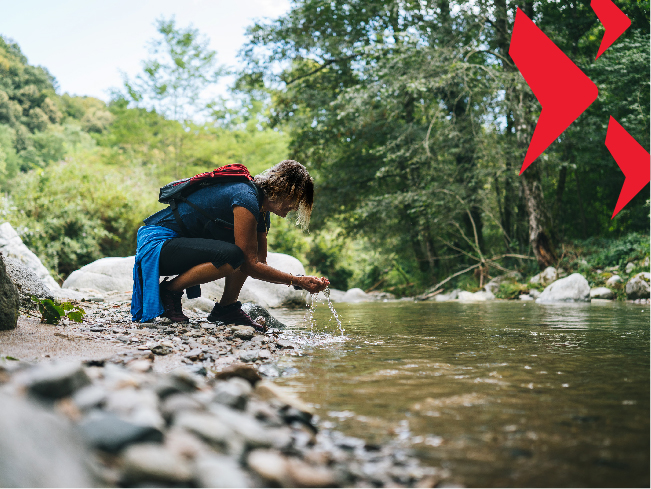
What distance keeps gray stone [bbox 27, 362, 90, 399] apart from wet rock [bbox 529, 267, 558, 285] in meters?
10.6

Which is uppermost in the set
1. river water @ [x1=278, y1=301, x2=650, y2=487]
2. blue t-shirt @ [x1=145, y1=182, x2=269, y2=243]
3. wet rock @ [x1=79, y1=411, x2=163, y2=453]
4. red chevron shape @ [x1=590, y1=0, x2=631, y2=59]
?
red chevron shape @ [x1=590, y1=0, x2=631, y2=59]

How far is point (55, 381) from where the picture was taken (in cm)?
134

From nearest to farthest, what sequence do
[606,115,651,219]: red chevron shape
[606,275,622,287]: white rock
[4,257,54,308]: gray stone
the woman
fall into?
the woman
[4,257,54,308]: gray stone
[606,275,622,287]: white rock
[606,115,651,219]: red chevron shape

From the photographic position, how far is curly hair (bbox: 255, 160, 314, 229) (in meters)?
3.76

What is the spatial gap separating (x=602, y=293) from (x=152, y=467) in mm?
9473


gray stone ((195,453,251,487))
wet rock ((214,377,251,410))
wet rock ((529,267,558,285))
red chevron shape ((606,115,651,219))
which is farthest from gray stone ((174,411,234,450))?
red chevron shape ((606,115,651,219))

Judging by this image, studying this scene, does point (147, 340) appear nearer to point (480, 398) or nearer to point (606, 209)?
point (480, 398)

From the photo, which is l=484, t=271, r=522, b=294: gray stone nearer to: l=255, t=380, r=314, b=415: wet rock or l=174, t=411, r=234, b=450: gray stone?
l=255, t=380, r=314, b=415: wet rock

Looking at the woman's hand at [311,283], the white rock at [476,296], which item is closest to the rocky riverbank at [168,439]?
the woman's hand at [311,283]

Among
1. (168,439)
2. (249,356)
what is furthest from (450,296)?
(168,439)

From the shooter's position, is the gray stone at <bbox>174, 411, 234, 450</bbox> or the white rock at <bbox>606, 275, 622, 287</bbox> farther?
the white rock at <bbox>606, 275, 622, 287</bbox>

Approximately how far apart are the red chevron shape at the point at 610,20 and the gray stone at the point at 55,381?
13653mm

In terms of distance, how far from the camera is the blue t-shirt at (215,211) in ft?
11.8

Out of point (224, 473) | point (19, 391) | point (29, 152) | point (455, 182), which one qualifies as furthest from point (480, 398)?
point (29, 152)
